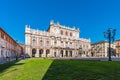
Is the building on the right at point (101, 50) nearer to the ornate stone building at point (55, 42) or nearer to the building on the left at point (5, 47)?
the ornate stone building at point (55, 42)

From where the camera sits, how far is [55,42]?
64000 mm

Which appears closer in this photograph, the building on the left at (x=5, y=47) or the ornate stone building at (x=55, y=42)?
the building on the left at (x=5, y=47)

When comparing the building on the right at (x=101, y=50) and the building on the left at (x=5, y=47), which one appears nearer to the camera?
the building on the left at (x=5, y=47)

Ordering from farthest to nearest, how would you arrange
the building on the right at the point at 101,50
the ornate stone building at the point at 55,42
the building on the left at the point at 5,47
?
the building on the right at the point at 101,50 < the ornate stone building at the point at 55,42 < the building on the left at the point at 5,47

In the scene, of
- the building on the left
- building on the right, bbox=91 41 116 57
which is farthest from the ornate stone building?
the building on the left

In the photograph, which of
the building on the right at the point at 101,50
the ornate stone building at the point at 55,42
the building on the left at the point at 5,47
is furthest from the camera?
the building on the right at the point at 101,50

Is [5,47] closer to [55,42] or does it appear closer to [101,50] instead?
[55,42]

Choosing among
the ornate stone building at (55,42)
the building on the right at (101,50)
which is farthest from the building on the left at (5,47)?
the building on the right at (101,50)

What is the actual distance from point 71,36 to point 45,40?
663 inches

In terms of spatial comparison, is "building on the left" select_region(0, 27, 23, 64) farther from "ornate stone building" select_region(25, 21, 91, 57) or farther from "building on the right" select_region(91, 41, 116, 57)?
"building on the right" select_region(91, 41, 116, 57)

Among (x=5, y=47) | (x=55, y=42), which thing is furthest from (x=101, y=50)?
(x=5, y=47)

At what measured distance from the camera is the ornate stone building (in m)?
57.6

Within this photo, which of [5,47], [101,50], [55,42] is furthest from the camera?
[101,50]

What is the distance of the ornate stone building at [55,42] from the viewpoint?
57606 mm
